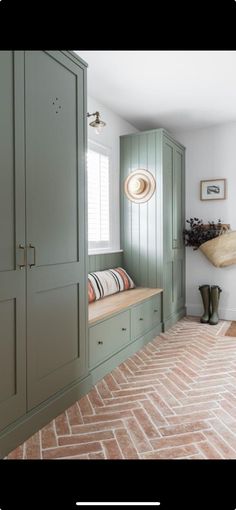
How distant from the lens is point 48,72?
2066 millimetres

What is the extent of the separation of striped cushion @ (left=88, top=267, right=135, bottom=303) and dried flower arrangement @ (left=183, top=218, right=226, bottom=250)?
49.1 inches

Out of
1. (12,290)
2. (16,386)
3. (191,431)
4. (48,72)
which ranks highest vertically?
(48,72)

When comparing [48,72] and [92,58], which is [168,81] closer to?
[92,58]

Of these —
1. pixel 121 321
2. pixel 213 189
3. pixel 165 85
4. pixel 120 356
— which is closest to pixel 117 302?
pixel 121 321

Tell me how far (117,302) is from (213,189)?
8.34 feet

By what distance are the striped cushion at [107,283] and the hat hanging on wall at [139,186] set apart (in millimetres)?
957

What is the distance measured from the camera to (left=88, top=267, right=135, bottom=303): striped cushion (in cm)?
338

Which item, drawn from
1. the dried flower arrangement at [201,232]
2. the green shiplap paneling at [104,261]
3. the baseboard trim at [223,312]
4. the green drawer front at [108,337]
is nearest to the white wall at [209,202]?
the baseboard trim at [223,312]

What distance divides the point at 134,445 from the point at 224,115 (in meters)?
4.17

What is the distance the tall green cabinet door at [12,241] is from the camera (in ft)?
5.62

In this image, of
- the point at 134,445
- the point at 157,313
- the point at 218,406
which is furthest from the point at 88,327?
the point at 157,313

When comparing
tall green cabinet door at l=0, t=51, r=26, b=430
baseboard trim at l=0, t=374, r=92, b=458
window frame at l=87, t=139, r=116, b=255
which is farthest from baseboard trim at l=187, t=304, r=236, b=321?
tall green cabinet door at l=0, t=51, r=26, b=430

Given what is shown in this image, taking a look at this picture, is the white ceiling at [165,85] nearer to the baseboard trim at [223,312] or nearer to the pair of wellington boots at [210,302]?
the pair of wellington boots at [210,302]

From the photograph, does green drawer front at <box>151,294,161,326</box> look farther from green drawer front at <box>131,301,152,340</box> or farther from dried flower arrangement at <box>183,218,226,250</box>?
dried flower arrangement at <box>183,218,226,250</box>
